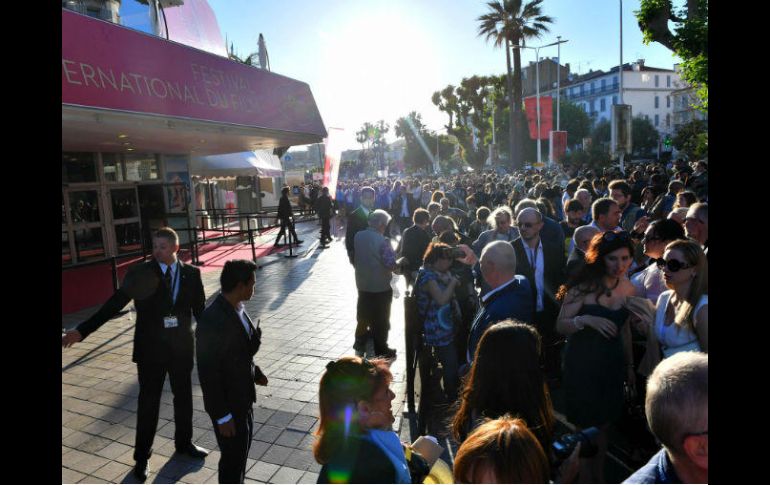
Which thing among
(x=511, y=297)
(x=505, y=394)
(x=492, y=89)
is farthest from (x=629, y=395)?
(x=492, y=89)

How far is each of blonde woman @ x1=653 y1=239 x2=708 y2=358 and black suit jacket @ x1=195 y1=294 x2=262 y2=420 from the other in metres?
2.73

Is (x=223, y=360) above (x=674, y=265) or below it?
below

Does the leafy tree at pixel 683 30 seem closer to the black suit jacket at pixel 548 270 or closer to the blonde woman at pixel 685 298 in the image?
the black suit jacket at pixel 548 270

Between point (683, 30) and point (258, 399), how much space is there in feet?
49.3

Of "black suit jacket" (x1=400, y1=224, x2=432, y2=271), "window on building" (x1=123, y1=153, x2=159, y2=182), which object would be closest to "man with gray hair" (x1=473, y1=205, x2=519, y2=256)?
"black suit jacket" (x1=400, y1=224, x2=432, y2=271)

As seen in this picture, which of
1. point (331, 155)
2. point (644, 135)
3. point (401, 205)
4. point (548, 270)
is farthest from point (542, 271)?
point (644, 135)

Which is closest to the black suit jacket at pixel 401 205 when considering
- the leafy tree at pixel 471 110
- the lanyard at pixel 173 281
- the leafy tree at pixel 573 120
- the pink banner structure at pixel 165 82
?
the pink banner structure at pixel 165 82

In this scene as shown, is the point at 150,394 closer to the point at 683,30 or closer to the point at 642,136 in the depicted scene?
the point at 683,30

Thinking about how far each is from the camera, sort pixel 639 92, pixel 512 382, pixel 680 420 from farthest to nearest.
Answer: pixel 639 92, pixel 512 382, pixel 680 420

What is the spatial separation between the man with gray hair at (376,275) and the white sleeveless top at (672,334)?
320cm

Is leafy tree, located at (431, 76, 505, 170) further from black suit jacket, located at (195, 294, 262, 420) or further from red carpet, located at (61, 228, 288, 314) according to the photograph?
black suit jacket, located at (195, 294, 262, 420)

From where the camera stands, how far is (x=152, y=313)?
3680mm
